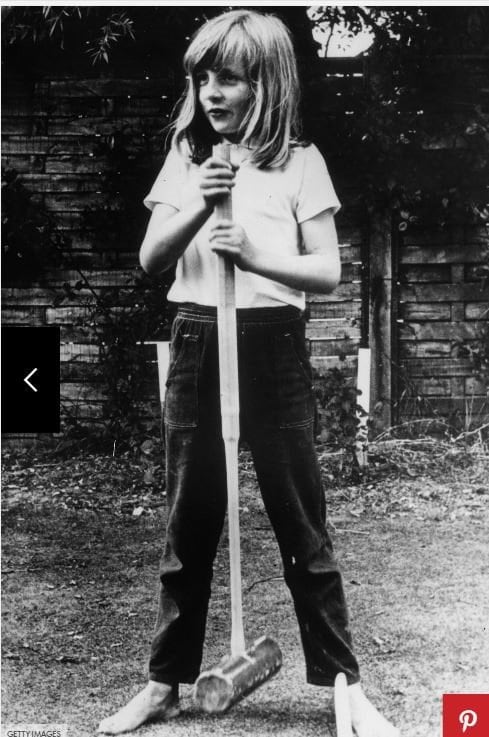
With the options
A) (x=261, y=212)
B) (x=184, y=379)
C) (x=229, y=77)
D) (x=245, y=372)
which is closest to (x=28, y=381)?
(x=184, y=379)

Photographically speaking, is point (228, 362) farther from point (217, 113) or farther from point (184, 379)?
point (217, 113)

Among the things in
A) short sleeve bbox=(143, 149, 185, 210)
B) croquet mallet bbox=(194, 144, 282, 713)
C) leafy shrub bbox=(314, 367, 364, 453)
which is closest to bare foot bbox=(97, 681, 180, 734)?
croquet mallet bbox=(194, 144, 282, 713)

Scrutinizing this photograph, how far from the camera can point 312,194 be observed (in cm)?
172

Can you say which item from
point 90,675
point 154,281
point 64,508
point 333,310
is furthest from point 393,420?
point 90,675

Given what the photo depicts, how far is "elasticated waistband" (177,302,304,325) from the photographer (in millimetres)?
1719

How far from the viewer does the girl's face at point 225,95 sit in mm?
1696

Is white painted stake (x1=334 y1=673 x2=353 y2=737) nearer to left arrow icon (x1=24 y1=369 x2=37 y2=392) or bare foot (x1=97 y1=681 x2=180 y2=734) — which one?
bare foot (x1=97 y1=681 x2=180 y2=734)

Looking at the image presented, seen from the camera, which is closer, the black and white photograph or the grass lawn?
the black and white photograph

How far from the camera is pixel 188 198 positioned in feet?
5.71

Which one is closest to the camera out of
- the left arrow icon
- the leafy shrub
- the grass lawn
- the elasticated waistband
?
the elasticated waistband

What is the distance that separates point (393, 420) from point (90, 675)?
7.39 feet

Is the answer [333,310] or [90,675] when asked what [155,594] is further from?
[333,310]

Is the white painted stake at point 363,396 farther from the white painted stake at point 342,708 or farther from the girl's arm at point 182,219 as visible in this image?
the girl's arm at point 182,219

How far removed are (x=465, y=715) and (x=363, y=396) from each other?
7.02 feet
